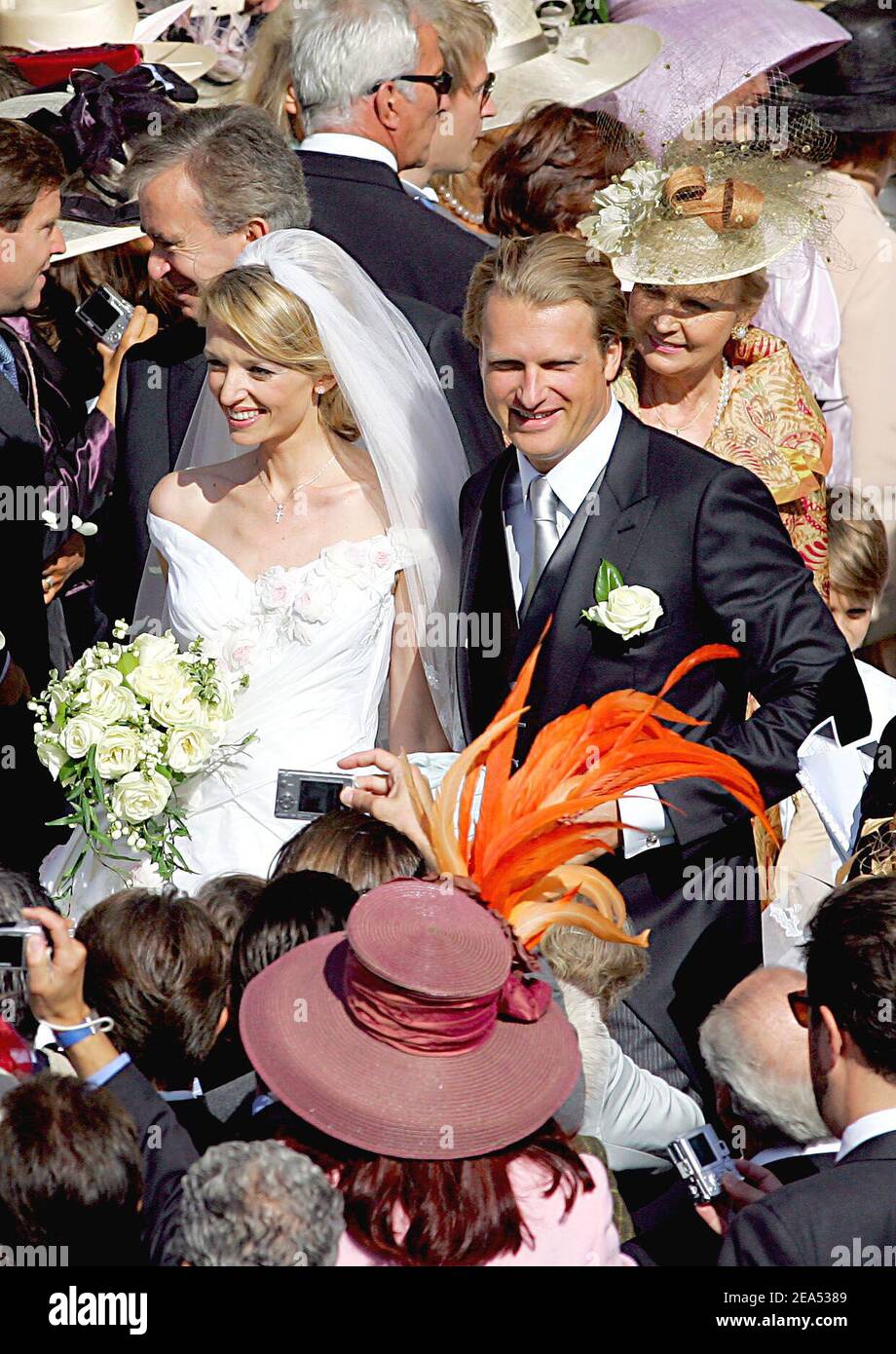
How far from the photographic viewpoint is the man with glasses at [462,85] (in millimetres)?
5566

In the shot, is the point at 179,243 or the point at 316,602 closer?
the point at 316,602

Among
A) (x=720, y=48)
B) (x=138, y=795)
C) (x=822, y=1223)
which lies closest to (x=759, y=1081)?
(x=822, y=1223)

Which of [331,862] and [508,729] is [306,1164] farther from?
[508,729]

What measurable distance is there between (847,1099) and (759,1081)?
38 cm

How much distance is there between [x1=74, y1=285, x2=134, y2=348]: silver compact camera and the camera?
5.16 meters

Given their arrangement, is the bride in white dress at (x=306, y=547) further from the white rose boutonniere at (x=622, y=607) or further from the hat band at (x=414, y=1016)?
the hat band at (x=414, y=1016)

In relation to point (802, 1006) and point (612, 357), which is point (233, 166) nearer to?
point (612, 357)

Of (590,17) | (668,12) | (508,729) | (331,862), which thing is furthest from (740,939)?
(590,17)

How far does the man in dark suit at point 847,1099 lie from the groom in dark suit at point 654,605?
2.91ft

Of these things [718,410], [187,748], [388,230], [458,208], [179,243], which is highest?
[179,243]

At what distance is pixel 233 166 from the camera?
4.88 meters

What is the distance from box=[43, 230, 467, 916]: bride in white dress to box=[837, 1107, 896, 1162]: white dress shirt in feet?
6.05

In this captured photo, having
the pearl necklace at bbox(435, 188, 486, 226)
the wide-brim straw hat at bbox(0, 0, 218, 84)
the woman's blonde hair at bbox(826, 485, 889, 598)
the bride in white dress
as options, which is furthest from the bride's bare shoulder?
the wide-brim straw hat at bbox(0, 0, 218, 84)

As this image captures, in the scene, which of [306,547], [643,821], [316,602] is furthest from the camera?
[306,547]
